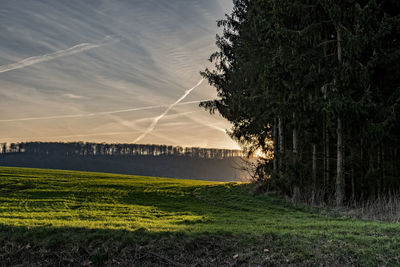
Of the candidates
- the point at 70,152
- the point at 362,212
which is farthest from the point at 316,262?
the point at 70,152

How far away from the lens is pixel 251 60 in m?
22.5

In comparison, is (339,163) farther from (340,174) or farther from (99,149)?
(99,149)

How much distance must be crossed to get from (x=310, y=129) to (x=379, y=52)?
6279 millimetres

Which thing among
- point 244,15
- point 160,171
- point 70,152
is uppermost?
point 244,15

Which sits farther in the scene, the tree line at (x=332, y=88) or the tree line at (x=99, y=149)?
the tree line at (x=99, y=149)

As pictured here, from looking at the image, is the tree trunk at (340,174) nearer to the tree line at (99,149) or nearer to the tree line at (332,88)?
the tree line at (332,88)

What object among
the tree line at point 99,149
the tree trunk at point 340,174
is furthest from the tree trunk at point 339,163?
the tree line at point 99,149

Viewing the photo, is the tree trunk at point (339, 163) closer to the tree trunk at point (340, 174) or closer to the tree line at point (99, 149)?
the tree trunk at point (340, 174)

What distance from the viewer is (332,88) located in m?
16.5

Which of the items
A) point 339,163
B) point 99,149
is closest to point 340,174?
point 339,163

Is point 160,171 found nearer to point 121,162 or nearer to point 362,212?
point 121,162

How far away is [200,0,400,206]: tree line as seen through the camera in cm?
1639

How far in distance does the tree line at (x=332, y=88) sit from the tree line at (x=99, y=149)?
5323 inches

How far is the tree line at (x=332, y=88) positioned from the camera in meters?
16.4
